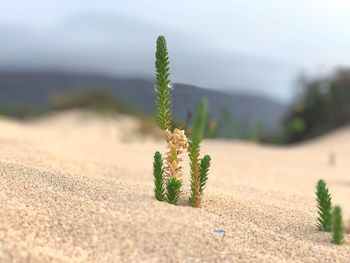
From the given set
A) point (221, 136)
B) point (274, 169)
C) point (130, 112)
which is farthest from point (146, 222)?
point (130, 112)

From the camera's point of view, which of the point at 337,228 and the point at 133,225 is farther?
the point at 337,228

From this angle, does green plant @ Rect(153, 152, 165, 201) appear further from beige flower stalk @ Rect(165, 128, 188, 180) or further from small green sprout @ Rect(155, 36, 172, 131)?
small green sprout @ Rect(155, 36, 172, 131)

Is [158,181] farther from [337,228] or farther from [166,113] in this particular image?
[337,228]

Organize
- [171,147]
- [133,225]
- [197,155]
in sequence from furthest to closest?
[171,147], [197,155], [133,225]

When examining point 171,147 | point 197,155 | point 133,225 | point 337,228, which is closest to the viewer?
point 133,225

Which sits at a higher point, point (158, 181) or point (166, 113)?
point (166, 113)

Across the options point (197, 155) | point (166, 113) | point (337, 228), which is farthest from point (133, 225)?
point (337, 228)
